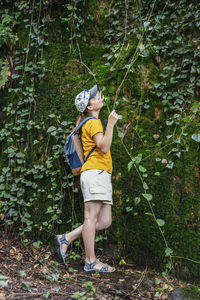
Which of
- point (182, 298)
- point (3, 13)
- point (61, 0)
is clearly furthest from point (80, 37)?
point (182, 298)

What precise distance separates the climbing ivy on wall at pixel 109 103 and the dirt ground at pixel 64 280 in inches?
9.9

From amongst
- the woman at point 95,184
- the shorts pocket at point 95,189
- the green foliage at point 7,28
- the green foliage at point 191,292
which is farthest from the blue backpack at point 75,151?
the green foliage at point 7,28

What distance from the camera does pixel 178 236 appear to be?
2971 millimetres

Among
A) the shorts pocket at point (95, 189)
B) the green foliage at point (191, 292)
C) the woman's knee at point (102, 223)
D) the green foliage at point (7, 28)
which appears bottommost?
the green foliage at point (191, 292)

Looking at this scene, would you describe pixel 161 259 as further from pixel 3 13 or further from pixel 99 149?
pixel 3 13

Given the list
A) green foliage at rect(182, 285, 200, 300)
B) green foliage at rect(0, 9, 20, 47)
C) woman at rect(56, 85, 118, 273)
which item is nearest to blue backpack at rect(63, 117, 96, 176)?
woman at rect(56, 85, 118, 273)

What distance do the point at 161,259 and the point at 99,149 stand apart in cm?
139

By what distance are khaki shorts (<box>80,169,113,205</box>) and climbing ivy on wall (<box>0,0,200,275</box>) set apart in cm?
32

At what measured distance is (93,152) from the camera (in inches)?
116

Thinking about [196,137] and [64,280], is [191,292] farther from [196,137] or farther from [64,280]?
[196,137]

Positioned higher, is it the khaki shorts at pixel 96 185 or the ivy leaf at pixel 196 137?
the ivy leaf at pixel 196 137

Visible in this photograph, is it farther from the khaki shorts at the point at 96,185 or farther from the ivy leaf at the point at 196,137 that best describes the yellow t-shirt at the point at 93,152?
the ivy leaf at the point at 196,137

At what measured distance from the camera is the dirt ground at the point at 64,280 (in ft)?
7.63

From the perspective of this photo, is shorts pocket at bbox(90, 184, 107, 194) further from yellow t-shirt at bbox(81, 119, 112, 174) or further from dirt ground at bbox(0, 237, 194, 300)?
dirt ground at bbox(0, 237, 194, 300)
